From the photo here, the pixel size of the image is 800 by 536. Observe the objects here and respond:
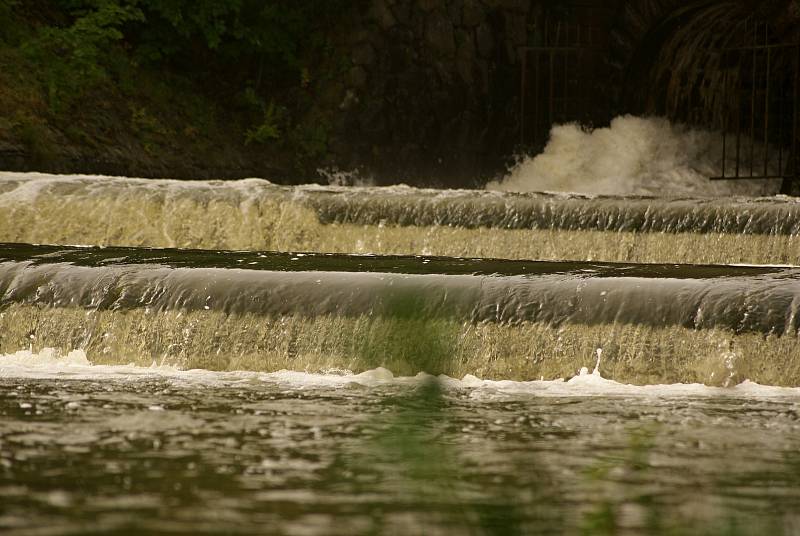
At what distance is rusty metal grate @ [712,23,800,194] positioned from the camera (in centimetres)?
1773

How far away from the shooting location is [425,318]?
7.51 meters

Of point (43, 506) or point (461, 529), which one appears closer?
point (461, 529)

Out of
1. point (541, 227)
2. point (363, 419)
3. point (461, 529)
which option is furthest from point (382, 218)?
point (461, 529)

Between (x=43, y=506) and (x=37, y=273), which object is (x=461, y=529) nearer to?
(x=43, y=506)

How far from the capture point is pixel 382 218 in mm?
11352

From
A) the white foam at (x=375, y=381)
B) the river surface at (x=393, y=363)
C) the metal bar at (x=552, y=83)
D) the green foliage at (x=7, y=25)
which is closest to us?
the river surface at (x=393, y=363)

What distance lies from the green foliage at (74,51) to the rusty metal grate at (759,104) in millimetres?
7150

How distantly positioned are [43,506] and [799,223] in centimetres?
724

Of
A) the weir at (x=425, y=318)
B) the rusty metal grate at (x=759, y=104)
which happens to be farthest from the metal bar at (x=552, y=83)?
the weir at (x=425, y=318)

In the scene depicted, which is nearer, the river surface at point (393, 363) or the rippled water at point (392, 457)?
the rippled water at point (392, 457)

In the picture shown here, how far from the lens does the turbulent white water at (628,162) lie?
18203 mm

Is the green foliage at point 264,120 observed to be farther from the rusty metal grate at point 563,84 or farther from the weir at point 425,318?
the weir at point 425,318

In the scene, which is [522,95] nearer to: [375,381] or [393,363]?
[393,363]

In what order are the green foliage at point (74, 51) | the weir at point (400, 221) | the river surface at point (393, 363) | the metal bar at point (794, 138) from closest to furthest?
the river surface at point (393, 363) → the weir at point (400, 221) → the metal bar at point (794, 138) → the green foliage at point (74, 51)
